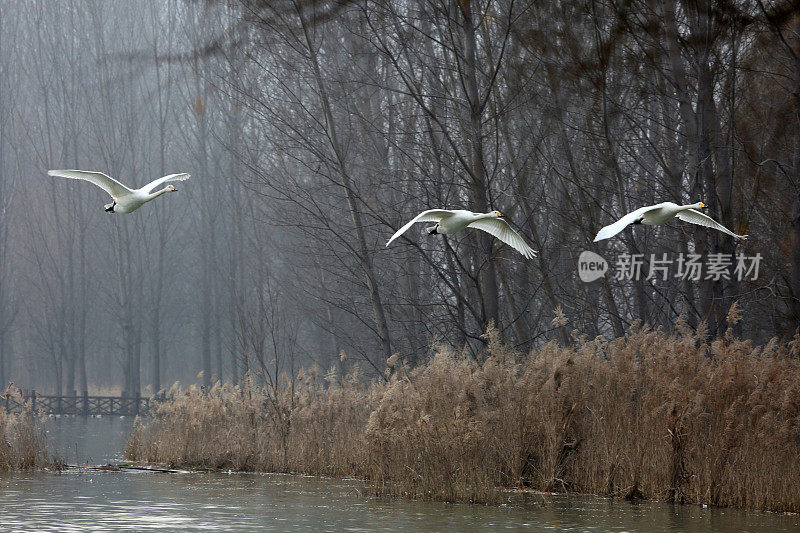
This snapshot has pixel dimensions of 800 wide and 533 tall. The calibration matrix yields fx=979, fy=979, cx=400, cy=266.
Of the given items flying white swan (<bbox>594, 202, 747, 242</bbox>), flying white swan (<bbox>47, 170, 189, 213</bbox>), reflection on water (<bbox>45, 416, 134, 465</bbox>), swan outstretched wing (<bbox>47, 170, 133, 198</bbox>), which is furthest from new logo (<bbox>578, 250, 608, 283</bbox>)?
reflection on water (<bbox>45, 416, 134, 465</bbox>)

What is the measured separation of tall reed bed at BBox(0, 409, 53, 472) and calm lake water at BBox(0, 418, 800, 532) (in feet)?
2.87

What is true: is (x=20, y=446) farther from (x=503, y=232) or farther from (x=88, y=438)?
(x=88, y=438)

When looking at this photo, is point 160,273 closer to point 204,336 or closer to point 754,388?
point 204,336

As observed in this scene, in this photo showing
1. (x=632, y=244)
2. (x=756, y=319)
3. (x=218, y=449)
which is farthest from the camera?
(x=756, y=319)

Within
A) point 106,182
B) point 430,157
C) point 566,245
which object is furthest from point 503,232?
point 566,245

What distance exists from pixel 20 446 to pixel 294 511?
514 cm

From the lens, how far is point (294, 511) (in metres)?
9.27

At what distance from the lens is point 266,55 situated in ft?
51.5

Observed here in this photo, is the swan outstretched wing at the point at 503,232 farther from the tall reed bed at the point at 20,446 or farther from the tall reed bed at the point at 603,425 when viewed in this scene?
the tall reed bed at the point at 20,446

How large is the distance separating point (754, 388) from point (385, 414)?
362 centimetres

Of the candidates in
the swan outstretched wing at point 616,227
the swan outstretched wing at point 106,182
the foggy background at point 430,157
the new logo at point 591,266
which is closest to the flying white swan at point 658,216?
the swan outstretched wing at point 616,227

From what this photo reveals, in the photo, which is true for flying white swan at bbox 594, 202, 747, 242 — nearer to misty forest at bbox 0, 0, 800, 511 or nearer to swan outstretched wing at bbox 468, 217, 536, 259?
misty forest at bbox 0, 0, 800, 511

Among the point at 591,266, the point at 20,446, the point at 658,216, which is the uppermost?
the point at 591,266

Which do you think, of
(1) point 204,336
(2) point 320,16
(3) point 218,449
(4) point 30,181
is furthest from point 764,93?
(4) point 30,181
